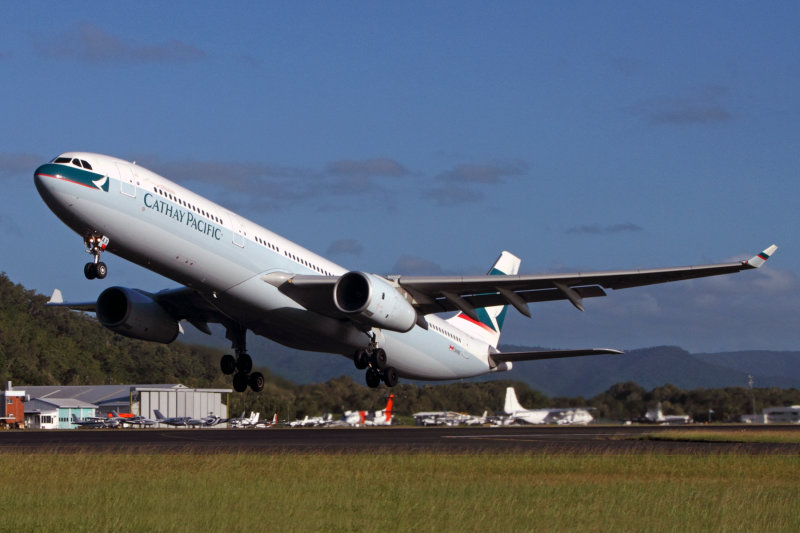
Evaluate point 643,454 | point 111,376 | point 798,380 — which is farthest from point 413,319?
point 798,380

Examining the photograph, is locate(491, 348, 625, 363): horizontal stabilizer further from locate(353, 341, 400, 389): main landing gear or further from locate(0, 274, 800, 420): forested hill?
locate(0, 274, 800, 420): forested hill

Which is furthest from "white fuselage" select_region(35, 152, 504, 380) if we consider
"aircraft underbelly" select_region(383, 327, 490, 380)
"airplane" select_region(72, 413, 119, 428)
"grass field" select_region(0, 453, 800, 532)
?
"airplane" select_region(72, 413, 119, 428)

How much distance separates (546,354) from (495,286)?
9530 millimetres

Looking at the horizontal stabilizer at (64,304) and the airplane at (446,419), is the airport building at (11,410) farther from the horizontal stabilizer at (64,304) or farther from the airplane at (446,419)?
the horizontal stabilizer at (64,304)

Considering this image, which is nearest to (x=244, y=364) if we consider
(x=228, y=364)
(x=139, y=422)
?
(x=228, y=364)

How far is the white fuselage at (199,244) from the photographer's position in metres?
26.7

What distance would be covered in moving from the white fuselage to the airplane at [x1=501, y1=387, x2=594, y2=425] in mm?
49822

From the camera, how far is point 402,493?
21516mm

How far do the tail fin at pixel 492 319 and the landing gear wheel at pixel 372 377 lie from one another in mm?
9820

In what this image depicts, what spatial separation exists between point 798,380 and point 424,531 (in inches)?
4341

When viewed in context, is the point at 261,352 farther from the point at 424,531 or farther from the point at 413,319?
the point at 424,531

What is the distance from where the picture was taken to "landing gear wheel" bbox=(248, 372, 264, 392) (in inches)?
1554

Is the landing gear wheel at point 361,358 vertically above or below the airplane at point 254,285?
below

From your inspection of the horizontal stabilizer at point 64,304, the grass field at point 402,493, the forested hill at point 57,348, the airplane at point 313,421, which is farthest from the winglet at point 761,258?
the forested hill at point 57,348
